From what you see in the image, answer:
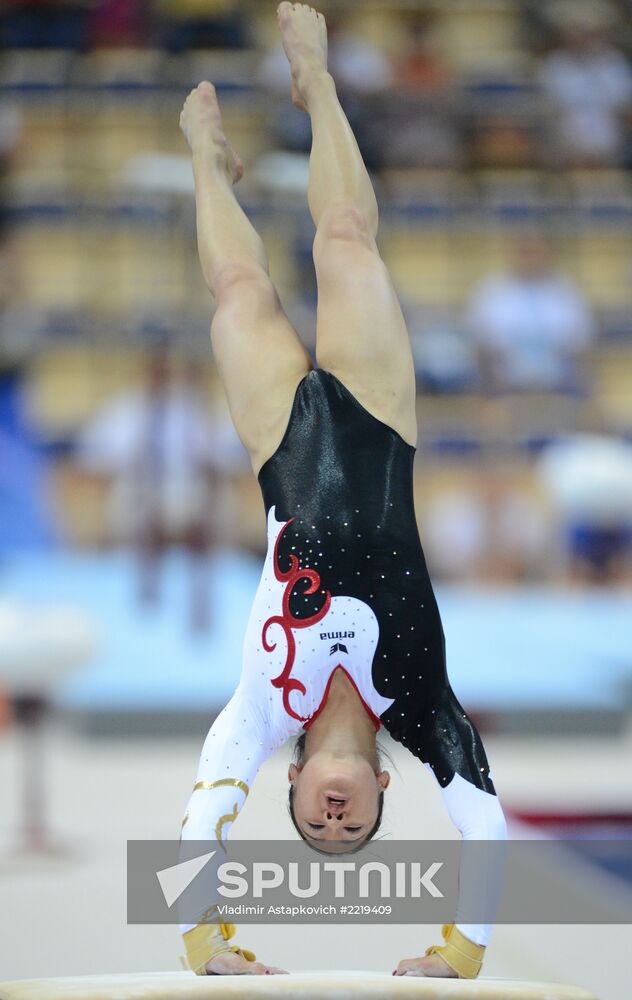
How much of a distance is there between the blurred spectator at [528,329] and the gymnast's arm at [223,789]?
6187 millimetres

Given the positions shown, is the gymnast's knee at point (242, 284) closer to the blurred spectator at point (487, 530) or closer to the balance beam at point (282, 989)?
the balance beam at point (282, 989)

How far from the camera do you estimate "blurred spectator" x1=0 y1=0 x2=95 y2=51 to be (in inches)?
409

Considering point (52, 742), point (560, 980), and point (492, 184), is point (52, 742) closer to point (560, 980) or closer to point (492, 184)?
point (560, 980)

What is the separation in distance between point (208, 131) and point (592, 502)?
457 cm

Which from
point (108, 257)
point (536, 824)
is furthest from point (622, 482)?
point (108, 257)

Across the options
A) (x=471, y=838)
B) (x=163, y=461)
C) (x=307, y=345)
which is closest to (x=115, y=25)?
(x=307, y=345)

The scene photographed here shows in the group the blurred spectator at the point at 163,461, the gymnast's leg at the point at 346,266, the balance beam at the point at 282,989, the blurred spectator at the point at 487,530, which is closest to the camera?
the balance beam at the point at 282,989

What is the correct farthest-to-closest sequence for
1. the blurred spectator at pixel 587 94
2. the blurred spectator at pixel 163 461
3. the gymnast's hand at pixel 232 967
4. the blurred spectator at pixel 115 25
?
the blurred spectator at pixel 587 94
the blurred spectator at pixel 115 25
the blurred spectator at pixel 163 461
the gymnast's hand at pixel 232 967

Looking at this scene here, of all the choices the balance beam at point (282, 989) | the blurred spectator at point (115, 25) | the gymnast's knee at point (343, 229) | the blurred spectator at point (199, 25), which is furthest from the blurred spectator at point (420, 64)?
the balance beam at point (282, 989)

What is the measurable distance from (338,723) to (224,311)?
1.02 metres

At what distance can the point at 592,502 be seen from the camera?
26.0ft

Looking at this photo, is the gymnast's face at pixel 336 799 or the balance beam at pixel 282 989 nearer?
the balance beam at pixel 282 989

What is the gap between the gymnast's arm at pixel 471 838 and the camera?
3.03m

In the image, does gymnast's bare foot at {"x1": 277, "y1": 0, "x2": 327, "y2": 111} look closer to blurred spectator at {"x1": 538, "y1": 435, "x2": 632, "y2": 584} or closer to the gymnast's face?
the gymnast's face
